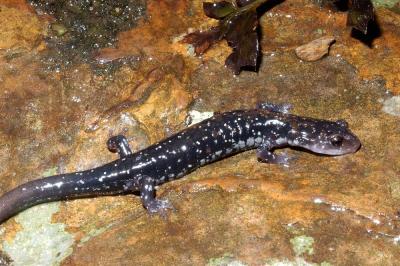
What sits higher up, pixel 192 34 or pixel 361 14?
pixel 361 14

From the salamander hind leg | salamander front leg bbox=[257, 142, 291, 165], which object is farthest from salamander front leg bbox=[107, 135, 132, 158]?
the salamander hind leg

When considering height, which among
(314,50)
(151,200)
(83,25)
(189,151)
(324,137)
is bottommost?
(151,200)

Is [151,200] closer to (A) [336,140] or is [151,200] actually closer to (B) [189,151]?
(B) [189,151]

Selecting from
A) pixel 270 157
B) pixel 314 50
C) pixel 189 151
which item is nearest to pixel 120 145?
pixel 189 151

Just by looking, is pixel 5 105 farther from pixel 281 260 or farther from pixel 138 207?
pixel 281 260

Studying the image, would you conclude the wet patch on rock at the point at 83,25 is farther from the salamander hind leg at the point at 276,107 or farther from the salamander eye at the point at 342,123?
the salamander eye at the point at 342,123

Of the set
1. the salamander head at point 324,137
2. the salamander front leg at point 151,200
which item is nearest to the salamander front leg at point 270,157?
the salamander head at point 324,137

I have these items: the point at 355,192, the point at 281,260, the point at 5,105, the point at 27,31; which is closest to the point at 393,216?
the point at 355,192
